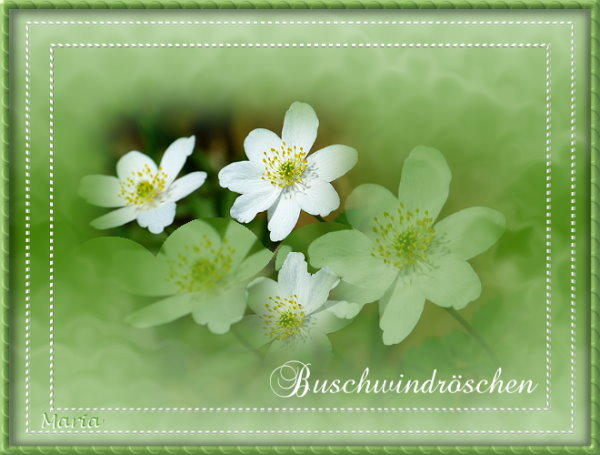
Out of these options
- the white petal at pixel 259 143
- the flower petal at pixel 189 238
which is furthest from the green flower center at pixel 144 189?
the white petal at pixel 259 143

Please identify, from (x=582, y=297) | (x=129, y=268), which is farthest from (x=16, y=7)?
(x=582, y=297)

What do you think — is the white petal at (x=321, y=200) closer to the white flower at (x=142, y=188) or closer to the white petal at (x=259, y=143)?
the white petal at (x=259, y=143)

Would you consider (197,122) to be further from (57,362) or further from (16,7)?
(57,362)

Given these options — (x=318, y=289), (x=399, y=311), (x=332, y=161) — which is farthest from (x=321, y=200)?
(x=399, y=311)

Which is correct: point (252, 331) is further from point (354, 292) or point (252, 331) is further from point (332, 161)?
point (332, 161)

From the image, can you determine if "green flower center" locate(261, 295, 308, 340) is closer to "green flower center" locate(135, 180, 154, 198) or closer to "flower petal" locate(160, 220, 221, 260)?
"flower petal" locate(160, 220, 221, 260)

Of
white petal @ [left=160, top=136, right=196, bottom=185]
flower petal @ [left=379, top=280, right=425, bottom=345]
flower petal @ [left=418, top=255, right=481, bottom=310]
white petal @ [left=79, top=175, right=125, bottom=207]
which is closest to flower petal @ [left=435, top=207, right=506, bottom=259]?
flower petal @ [left=418, top=255, right=481, bottom=310]
